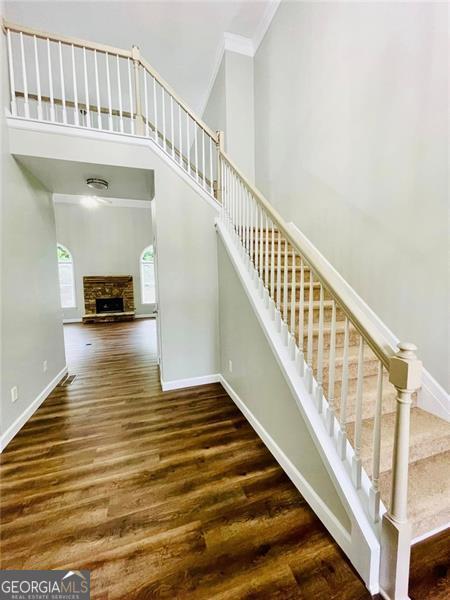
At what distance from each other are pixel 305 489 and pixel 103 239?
8893 mm

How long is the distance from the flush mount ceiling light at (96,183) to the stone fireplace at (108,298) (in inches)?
227

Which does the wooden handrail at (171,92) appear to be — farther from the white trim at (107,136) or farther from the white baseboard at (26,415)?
the white baseboard at (26,415)

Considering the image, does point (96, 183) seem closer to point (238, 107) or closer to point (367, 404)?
point (238, 107)

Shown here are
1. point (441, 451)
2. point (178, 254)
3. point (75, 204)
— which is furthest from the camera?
point (75, 204)

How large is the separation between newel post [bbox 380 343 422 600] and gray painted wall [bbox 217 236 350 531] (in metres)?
0.21

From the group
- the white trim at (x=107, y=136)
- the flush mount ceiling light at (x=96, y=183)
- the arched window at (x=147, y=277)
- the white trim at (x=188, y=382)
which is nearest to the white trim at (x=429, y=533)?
the white trim at (x=188, y=382)

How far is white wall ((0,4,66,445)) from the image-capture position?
2.22m

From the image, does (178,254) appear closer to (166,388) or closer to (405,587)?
(166,388)

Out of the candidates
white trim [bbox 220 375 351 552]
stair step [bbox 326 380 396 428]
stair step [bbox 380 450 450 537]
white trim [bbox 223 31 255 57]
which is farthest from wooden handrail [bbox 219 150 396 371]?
white trim [bbox 223 31 255 57]

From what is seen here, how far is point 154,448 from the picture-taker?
2047 millimetres

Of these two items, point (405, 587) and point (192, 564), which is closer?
point (405, 587)

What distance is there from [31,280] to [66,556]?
8.32 feet

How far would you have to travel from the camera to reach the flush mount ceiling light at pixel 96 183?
298cm

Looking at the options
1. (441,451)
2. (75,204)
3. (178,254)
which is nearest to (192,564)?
(441,451)
